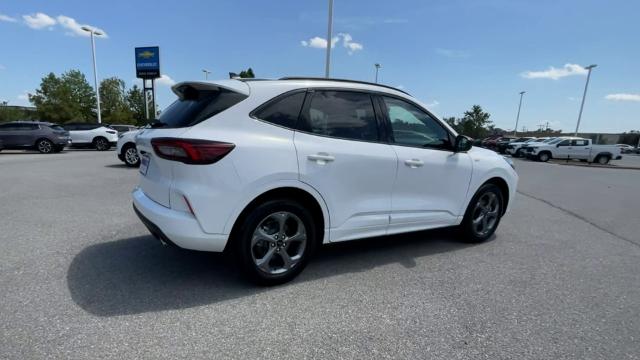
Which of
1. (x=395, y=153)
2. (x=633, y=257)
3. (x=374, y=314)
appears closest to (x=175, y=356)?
(x=374, y=314)

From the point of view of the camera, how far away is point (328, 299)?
9.91ft

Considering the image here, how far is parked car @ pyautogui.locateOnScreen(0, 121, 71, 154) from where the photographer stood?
16734mm

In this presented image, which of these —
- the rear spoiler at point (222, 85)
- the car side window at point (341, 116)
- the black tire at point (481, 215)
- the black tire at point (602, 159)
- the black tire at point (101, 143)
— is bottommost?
the black tire at point (101, 143)

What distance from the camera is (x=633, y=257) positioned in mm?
4426

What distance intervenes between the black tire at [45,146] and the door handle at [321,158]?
19.2 metres

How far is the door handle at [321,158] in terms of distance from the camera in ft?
10.1

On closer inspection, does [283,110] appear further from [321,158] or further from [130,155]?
[130,155]

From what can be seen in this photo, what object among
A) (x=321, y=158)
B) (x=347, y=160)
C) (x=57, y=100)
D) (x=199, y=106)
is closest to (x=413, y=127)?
(x=347, y=160)

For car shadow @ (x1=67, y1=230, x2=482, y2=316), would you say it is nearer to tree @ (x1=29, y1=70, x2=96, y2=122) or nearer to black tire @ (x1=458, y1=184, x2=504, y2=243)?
black tire @ (x1=458, y1=184, x2=504, y2=243)

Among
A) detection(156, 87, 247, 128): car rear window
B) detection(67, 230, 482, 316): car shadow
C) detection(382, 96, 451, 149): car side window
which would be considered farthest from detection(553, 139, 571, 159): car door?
detection(156, 87, 247, 128): car rear window

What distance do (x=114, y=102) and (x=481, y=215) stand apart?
2670 inches

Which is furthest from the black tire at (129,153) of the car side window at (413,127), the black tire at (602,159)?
the black tire at (602,159)

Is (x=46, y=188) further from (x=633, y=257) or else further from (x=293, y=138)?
(x=633, y=257)

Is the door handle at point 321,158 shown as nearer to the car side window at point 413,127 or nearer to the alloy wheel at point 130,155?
the car side window at point 413,127
